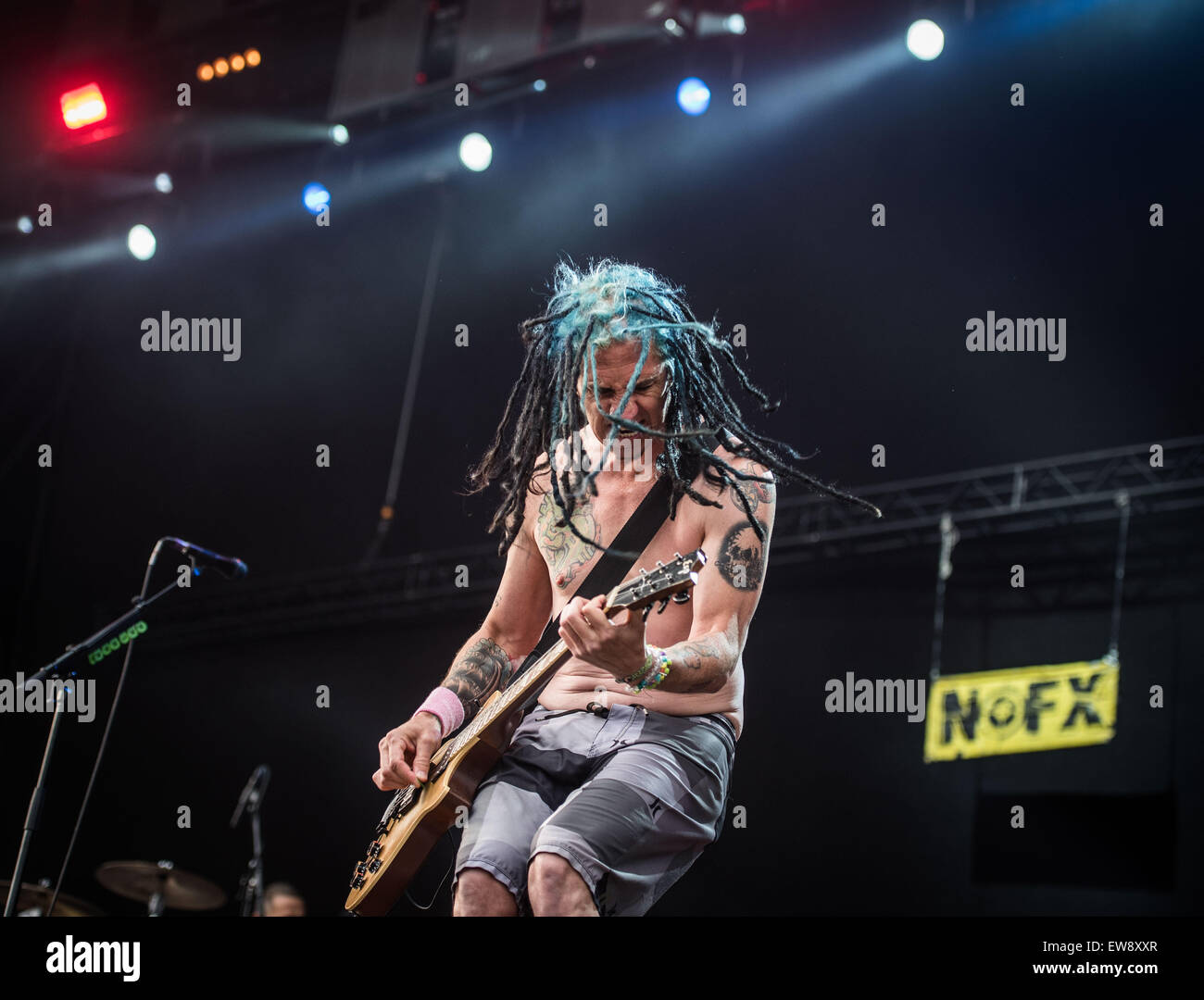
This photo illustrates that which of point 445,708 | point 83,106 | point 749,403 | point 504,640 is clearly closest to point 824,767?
point 749,403

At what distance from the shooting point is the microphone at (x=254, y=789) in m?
Answer: 5.51

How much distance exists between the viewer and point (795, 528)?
5512mm

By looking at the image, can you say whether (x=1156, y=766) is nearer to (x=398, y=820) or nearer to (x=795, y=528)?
(x=795, y=528)

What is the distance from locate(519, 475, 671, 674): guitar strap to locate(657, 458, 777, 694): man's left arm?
13 cm

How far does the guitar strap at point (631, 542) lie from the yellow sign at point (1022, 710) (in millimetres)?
2724

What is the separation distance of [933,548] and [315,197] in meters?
3.49

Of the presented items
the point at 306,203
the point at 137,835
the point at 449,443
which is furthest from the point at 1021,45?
the point at 137,835

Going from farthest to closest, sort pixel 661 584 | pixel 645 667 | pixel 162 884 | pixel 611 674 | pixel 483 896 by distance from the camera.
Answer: pixel 162 884, pixel 611 674, pixel 483 896, pixel 645 667, pixel 661 584

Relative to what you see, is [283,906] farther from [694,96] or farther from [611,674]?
[694,96]

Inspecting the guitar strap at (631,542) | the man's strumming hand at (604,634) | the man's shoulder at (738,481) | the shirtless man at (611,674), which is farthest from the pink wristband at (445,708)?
the man's shoulder at (738,481)

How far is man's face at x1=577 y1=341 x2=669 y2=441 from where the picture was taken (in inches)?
120

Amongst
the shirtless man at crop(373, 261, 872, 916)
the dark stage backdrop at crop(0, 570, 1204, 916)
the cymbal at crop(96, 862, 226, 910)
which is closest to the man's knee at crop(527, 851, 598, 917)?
the shirtless man at crop(373, 261, 872, 916)

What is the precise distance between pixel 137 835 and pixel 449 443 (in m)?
2.76

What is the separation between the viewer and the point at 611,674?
9.56 ft
